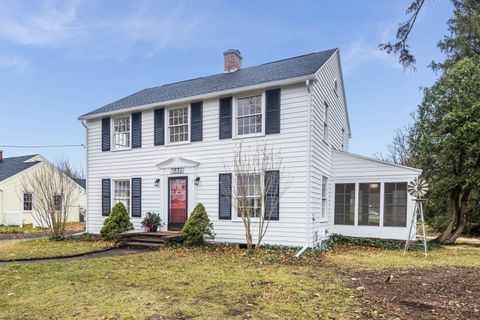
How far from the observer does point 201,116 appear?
37.4 feet

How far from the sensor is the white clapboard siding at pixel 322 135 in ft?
32.4

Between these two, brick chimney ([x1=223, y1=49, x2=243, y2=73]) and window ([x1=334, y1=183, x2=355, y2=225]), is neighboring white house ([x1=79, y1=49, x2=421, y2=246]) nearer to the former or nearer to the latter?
window ([x1=334, y1=183, x2=355, y2=225])

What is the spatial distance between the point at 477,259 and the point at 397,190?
305 centimetres

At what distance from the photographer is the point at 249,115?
34.6ft

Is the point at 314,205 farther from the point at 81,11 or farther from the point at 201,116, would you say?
the point at 81,11

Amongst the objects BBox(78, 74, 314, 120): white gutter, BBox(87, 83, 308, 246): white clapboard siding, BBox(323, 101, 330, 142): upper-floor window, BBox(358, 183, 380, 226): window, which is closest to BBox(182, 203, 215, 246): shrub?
BBox(87, 83, 308, 246): white clapboard siding

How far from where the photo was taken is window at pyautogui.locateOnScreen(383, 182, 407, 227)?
1105 centimetres

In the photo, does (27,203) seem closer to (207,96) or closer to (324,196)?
(207,96)

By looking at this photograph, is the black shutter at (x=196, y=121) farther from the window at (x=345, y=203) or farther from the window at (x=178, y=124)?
the window at (x=345, y=203)

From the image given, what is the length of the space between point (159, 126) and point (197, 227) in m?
4.19

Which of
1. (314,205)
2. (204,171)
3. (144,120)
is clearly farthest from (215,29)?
(314,205)

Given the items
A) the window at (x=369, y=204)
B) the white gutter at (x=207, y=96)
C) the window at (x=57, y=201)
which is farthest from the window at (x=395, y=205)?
the window at (x=57, y=201)

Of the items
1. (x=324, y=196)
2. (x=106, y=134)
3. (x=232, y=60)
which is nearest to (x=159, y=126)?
(x=106, y=134)

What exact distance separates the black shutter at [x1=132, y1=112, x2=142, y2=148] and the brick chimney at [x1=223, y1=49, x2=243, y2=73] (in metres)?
4.37
